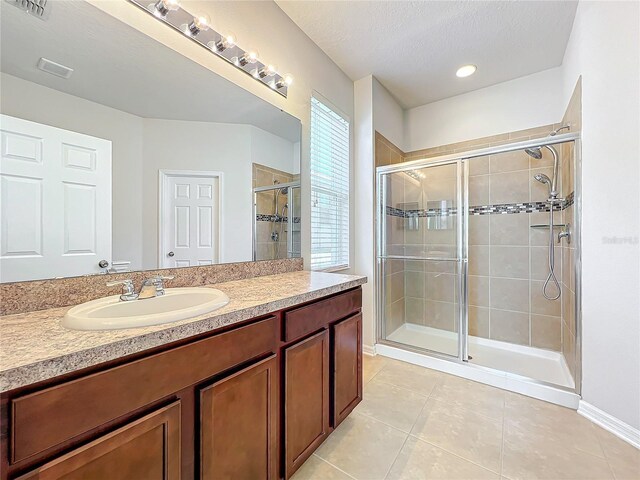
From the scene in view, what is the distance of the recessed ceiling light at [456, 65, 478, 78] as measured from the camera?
252 centimetres

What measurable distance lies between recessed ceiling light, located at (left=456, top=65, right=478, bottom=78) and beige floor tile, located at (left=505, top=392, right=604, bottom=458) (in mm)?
2734

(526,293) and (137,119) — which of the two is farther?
(526,293)

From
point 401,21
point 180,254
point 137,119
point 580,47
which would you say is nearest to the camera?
point 137,119

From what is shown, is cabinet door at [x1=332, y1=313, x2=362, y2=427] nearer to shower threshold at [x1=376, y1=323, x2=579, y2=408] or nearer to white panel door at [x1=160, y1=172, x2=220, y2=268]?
white panel door at [x1=160, y1=172, x2=220, y2=268]

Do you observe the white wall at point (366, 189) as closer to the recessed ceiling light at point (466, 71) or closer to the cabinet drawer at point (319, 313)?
the recessed ceiling light at point (466, 71)

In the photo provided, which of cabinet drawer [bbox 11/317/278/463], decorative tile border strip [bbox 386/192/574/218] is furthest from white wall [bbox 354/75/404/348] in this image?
cabinet drawer [bbox 11/317/278/463]

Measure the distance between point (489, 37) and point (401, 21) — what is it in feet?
2.41

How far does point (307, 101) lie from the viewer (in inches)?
84.5

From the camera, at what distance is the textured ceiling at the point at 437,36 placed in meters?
1.88

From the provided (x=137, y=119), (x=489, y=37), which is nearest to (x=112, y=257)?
(x=137, y=119)

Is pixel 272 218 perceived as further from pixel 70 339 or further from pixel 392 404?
pixel 392 404

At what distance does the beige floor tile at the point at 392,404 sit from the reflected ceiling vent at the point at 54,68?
2234 millimetres

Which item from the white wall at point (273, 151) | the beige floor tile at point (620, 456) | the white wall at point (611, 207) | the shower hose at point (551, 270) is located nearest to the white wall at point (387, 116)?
the white wall at point (273, 151)

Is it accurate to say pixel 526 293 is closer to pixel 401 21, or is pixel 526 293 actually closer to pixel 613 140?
pixel 613 140
